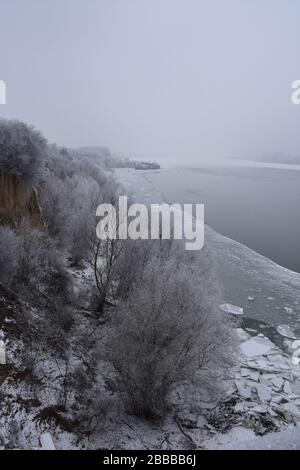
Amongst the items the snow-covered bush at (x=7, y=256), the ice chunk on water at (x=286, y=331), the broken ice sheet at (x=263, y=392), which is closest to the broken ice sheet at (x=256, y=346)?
the ice chunk on water at (x=286, y=331)

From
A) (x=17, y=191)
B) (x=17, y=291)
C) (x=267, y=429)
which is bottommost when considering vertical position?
(x=267, y=429)

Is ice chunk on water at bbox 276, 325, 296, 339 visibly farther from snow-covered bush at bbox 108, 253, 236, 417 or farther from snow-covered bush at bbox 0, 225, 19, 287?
snow-covered bush at bbox 0, 225, 19, 287

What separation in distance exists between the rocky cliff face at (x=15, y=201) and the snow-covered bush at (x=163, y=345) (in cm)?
766

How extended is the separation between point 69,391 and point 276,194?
175ft

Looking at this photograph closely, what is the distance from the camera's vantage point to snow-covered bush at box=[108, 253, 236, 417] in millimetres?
9578

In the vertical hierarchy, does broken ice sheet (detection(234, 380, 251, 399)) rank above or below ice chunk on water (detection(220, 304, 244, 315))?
below

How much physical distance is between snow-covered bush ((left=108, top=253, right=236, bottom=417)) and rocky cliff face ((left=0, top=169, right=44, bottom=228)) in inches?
302

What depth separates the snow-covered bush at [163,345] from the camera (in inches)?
377

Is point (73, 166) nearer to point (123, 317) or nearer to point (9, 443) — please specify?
point (123, 317)

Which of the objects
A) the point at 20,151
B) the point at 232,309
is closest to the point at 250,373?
the point at 232,309

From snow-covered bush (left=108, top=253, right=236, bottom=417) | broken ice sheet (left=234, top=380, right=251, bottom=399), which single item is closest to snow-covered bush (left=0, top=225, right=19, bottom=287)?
snow-covered bush (left=108, top=253, right=236, bottom=417)

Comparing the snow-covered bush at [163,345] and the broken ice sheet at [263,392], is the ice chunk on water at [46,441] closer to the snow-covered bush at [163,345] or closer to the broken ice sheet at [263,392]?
the snow-covered bush at [163,345]
